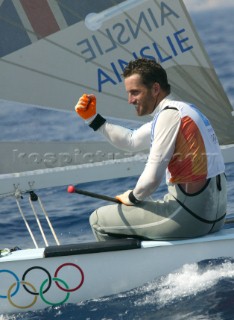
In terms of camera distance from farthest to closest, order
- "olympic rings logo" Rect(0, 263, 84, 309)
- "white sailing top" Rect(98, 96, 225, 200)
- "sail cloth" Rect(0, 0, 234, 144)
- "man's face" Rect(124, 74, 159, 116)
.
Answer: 1. "sail cloth" Rect(0, 0, 234, 144)
2. "olympic rings logo" Rect(0, 263, 84, 309)
3. "man's face" Rect(124, 74, 159, 116)
4. "white sailing top" Rect(98, 96, 225, 200)

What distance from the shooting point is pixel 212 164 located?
489 cm

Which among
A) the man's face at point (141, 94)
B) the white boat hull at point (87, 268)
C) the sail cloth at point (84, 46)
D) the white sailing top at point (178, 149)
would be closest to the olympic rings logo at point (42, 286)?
the white boat hull at point (87, 268)

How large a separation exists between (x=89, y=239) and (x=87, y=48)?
1374 millimetres

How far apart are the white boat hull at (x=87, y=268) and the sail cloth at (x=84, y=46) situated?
0.91m

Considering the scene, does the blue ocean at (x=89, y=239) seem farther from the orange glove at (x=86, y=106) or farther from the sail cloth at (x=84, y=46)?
the orange glove at (x=86, y=106)

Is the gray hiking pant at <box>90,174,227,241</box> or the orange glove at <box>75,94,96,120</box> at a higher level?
the orange glove at <box>75,94,96,120</box>

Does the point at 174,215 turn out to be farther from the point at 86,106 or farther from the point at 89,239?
the point at 89,239

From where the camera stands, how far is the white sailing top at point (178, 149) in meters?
4.77

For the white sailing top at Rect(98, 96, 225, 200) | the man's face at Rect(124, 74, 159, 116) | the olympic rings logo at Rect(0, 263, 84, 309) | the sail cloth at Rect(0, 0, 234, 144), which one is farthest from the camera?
the sail cloth at Rect(0, 0, 234, 144)

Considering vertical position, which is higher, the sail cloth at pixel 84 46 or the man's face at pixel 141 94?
the sail cloth at pixel 84 46

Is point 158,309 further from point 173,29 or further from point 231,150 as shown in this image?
point 173,29

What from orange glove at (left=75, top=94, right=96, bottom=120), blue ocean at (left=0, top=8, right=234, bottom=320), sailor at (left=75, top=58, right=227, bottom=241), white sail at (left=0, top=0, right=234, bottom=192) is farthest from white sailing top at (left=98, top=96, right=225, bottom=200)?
white sail at (left=0, top=0, right=234, bottom=192)

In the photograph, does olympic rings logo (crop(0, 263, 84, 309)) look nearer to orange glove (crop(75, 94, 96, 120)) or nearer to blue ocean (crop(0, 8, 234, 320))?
blue ocean (crop(0, 8, 234, 320))

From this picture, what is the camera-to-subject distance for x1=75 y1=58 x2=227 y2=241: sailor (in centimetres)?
479
